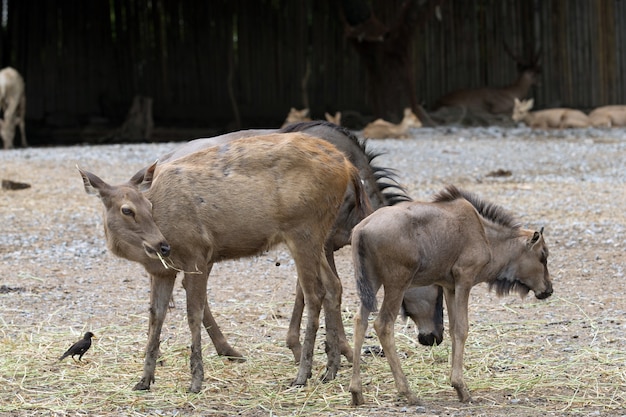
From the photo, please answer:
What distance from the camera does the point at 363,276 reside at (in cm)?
577

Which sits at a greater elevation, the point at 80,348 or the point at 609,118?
the point at 80,348

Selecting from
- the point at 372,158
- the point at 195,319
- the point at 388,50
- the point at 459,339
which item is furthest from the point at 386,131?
the point at 459,339

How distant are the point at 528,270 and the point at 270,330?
2131 millimetres

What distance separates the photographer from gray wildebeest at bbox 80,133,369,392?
19.6 feet

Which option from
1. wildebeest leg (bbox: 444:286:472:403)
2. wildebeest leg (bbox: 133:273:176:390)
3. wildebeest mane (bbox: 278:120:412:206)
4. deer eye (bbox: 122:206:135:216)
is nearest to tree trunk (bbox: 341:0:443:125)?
wildebeest mane (bbox: 278:120:412:206)

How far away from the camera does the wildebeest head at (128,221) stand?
5840mm

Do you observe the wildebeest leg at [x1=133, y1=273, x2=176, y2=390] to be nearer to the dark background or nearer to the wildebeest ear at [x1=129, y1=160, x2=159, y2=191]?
the wildebeest ear at [x1=129, y1=160, x2=159, y2=191]

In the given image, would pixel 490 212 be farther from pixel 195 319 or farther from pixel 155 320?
pixel 155 320

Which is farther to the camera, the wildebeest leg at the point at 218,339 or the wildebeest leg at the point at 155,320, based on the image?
the wildebeest leg at the point at 218,339

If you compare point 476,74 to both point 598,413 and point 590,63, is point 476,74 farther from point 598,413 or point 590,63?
point 598,413

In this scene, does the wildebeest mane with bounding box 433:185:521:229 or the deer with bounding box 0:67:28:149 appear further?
the deer with bounding box 0:67:28:149

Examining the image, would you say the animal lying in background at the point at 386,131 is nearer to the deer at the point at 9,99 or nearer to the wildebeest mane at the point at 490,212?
the deer at the point at 9,99

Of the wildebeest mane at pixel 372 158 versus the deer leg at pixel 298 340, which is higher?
the wildebeest mane at pixel 372 158

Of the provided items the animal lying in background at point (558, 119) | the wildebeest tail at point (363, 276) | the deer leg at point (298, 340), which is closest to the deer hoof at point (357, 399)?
the wildebeest tail at point (363, 276)
